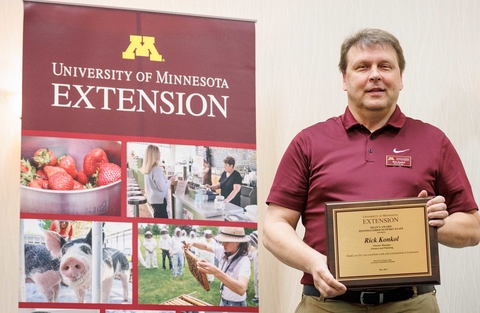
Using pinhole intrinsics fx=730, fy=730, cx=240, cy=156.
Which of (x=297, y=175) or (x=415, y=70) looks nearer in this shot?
(x=297, y=175)

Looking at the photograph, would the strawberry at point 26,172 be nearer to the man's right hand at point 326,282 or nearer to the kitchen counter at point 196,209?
the kitchen counter at point 196,209

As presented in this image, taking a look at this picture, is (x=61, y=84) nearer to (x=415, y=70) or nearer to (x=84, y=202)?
(x=84, y=202)

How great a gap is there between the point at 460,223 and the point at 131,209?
1146mm

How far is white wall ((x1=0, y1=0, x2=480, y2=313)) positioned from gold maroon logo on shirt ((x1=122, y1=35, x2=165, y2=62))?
22 centimetres

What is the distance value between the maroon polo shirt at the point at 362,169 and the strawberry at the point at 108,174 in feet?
2.27

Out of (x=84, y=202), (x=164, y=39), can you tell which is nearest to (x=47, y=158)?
(x=84, y=202)

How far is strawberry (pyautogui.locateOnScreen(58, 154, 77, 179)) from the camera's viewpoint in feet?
8.27

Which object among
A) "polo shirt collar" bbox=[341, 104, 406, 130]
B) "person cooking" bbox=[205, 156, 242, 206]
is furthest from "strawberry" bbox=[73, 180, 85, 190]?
"polo shirt collar" bbox=[341, 104, 406, 130]

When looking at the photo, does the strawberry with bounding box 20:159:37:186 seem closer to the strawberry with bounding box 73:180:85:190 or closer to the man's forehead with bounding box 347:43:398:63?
the strawberry with bounding box 73:180:85:190

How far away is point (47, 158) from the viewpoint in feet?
8.23

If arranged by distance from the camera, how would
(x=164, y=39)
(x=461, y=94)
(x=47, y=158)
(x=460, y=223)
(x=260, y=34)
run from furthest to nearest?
(x=461, y=94)
(x=260, y=34)
(x=164, y=39)
(x=47, y=158)
(x=460, y=223)

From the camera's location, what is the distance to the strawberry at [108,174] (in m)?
2.55

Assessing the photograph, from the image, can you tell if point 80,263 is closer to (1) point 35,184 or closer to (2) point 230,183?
(1) point 35,184

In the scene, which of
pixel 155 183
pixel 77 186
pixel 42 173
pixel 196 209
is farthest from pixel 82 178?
pixel 196 209
